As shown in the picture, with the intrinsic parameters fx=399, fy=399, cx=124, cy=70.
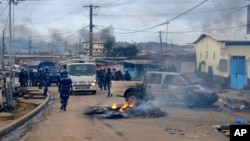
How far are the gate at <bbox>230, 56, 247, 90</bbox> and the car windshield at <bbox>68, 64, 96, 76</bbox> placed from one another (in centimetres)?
1087

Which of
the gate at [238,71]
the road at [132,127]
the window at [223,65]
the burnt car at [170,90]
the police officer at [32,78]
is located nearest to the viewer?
the road at [132,127]

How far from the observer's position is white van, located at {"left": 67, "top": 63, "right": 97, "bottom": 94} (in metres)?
25.2

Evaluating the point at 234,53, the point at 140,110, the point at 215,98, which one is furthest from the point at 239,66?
the point at 140,110

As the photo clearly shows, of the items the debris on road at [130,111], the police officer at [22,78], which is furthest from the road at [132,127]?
the police officer at [22,78]

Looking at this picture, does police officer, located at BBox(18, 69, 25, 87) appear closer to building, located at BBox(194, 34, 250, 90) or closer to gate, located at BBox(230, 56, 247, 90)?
building, located at BBox(194, 34, 250, 90)

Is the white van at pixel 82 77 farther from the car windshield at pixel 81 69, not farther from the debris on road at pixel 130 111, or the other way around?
the debris on road at pixel 130 111

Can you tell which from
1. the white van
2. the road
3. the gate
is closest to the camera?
the road

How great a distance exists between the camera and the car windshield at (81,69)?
25438 millimetres

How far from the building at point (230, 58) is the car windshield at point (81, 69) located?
9713mm

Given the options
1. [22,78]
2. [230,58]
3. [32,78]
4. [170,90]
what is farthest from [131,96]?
[32,78]

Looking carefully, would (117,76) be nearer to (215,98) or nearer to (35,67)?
(215,98)

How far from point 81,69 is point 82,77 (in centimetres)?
61

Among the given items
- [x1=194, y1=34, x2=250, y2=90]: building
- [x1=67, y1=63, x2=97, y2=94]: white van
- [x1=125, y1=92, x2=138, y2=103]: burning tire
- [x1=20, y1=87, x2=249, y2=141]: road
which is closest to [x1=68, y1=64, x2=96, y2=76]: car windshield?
[x1=67, y1=63, x2=97, y2=94]: white van

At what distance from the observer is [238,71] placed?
97.3ft
